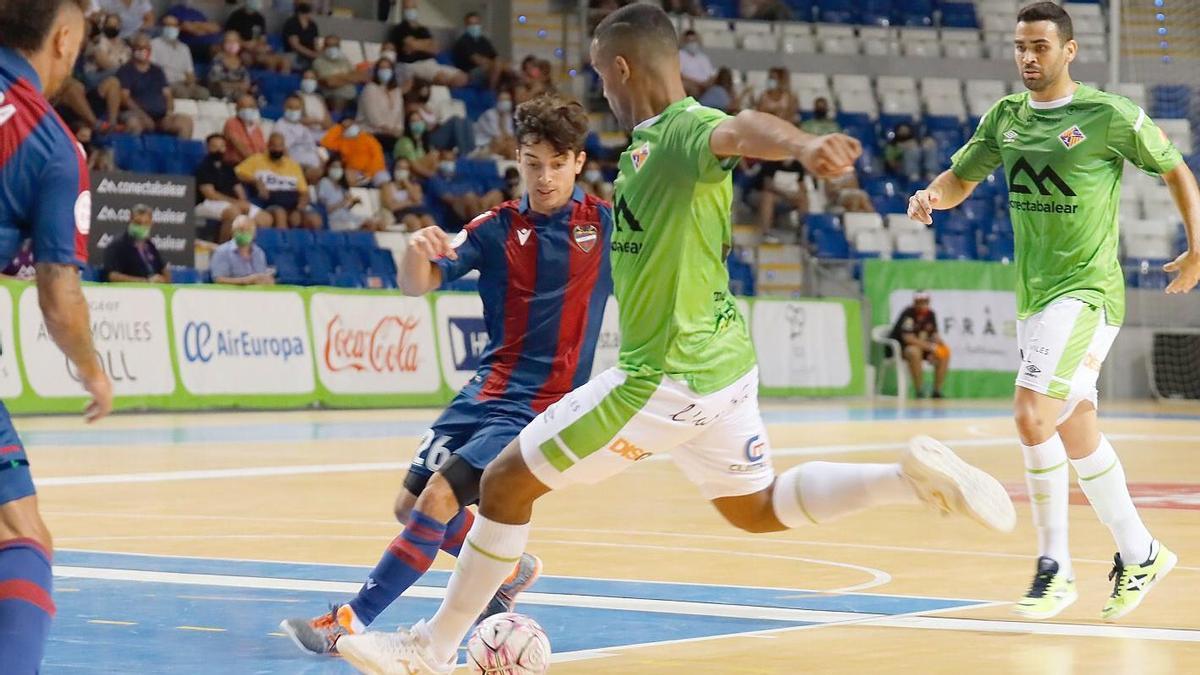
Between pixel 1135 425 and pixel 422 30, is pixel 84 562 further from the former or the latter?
pixel 422 30

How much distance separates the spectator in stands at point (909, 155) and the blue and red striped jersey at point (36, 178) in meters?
29.4

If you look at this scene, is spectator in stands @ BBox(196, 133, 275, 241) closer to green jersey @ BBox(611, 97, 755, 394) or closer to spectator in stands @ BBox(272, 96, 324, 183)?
spectator in stands @ BBox(272, 96, 324, 183)

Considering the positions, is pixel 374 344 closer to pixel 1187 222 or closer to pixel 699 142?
pixel 1187 222

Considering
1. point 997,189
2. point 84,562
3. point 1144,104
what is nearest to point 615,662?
point 84,562

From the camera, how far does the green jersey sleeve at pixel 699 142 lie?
5.40 meters

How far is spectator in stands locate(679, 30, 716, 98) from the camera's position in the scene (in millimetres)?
30859

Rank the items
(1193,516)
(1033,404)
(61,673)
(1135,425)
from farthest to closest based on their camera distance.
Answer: (1135,425)
(1193,516)
(1033,404)
(61,673)

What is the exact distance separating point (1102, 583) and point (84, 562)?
4856 mm

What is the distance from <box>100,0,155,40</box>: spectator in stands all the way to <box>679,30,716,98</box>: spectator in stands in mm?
9561

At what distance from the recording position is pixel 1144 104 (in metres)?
30.0

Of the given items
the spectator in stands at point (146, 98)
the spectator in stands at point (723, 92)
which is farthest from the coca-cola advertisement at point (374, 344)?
the spectator in stands at point (723, 92)

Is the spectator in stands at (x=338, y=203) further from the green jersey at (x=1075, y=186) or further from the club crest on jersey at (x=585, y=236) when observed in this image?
the club crest on jersey at (x=585, y=236)

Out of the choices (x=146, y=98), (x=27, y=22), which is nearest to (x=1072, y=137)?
(x=27, y=22)

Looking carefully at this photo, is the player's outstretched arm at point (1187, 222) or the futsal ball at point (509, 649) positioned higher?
the player's outstretched arm at point (1187, 222)
